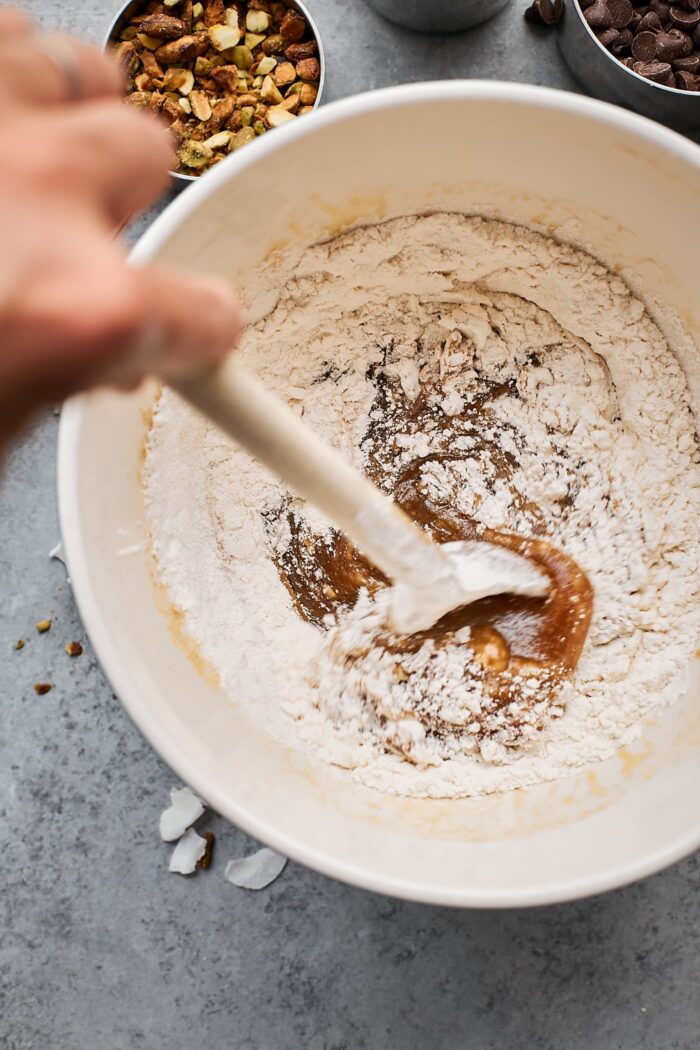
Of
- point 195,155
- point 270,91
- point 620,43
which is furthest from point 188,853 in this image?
point 620,43

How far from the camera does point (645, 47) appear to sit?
129 cm

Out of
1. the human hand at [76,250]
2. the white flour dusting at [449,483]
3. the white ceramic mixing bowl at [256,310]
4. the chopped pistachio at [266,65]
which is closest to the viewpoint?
the human hand at [76,250]

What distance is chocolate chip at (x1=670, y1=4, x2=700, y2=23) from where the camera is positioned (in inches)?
51.1

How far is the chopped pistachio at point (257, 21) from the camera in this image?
136cm

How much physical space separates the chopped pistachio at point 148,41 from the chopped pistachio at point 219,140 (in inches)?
7.2

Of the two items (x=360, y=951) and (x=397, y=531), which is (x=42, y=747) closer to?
(x=360, y=951)

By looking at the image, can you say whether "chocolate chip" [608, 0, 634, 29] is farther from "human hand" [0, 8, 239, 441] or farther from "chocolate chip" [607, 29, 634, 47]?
"human hand" [0, 8, 239, 441]

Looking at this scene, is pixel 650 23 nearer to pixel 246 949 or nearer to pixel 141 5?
pixel 141 5

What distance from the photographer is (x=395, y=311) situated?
1.24 meters

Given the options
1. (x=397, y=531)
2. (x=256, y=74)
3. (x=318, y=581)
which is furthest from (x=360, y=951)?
(x=256, y=74)

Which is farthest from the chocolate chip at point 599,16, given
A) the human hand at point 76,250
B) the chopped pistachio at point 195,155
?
the human hand at point 76,250

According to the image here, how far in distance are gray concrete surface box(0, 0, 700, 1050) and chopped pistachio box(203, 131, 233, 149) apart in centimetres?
84

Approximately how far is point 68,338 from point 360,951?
3.78 ft

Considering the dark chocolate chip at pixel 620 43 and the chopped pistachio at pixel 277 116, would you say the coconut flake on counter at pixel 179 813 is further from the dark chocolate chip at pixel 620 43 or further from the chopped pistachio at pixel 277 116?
the dark chocolate chip at pixel 620 43
